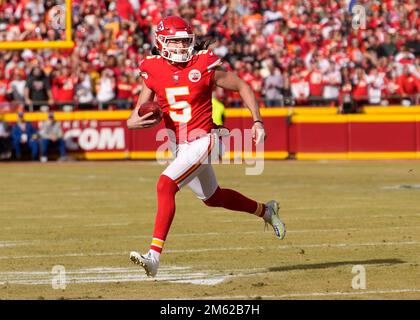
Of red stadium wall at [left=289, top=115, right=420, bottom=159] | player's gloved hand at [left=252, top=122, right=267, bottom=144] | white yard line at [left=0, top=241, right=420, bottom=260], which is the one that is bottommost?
red stadium wall at [left=289, top=115, right=420, bottom=159]

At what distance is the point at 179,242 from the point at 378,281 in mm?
3024

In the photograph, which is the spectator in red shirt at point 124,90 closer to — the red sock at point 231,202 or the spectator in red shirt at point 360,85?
the spectator in red shirt at point 360,85

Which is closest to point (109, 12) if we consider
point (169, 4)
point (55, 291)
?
point (169, 4)

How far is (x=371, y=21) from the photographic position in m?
25.3

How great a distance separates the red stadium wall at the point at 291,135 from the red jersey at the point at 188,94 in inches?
536

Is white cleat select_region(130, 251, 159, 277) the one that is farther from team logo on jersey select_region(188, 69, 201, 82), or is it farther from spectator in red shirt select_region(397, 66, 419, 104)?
spectator in red shirt select_region(397, 66, 419, 104)

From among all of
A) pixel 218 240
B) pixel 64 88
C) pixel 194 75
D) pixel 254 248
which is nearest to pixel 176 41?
pixel 194 75

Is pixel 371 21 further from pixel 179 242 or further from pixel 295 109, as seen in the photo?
pixel 179 242

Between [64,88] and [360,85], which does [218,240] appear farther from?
[64,88]

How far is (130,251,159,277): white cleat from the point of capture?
8273mm

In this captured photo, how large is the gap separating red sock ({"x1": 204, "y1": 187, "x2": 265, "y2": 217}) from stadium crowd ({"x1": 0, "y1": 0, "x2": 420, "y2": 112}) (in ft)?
42.6

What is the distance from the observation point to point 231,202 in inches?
374

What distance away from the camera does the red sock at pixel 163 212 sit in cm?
854

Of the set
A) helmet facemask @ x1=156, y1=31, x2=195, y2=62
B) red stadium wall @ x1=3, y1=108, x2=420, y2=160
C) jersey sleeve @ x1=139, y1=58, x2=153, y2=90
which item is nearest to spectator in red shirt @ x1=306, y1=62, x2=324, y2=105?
red stadium wall @ x1=3, y1=108, x2=420, y2=160
